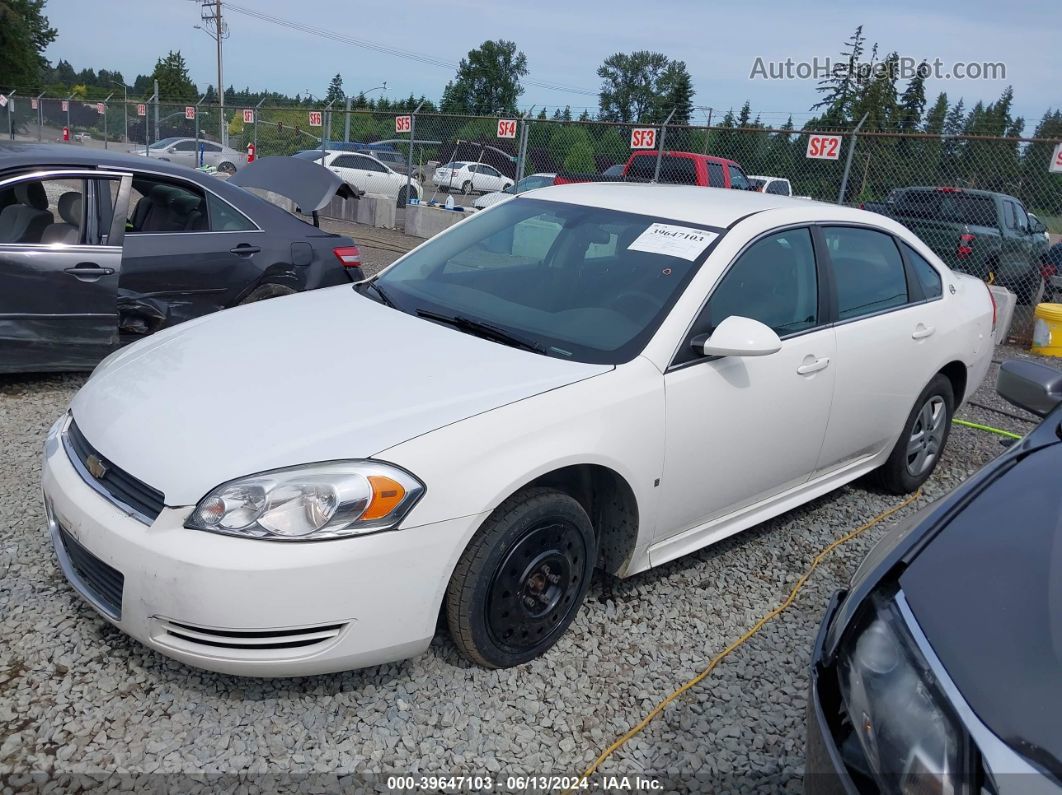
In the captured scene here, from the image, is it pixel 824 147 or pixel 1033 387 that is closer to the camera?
pixel 1033 387

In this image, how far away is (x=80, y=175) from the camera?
5.06 m

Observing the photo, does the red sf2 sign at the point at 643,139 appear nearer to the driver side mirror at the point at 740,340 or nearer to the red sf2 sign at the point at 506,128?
the red sf2 sign at the point at 506,128

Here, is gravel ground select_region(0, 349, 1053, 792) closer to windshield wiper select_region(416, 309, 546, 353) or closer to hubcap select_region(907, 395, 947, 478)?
windshield wiper select_region(416, 309, 546, 353)

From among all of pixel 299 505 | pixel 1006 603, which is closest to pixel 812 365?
pixel 1006 603

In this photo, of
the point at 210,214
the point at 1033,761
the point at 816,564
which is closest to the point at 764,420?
the point at 816,564

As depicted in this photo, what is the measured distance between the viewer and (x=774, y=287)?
3637 millimetres

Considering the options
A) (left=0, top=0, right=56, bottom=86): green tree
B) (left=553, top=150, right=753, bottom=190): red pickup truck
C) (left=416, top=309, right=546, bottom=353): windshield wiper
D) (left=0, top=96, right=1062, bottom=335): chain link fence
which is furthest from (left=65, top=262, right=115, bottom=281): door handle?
(left=0, top=0, right=56, bottom=86): green tree

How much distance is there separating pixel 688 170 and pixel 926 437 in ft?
32.5

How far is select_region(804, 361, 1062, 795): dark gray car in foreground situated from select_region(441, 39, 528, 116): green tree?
75728mm

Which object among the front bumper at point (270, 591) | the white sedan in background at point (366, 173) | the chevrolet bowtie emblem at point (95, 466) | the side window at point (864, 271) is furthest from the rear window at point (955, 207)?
the white sedan in background at point (366, 173)

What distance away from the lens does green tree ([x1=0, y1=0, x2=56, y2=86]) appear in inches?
1847

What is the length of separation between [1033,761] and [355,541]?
5.36 feet

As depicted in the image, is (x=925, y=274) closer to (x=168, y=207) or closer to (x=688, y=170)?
(x=168, y=207)

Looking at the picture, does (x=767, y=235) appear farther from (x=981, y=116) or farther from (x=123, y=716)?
(x=981, y=116)
